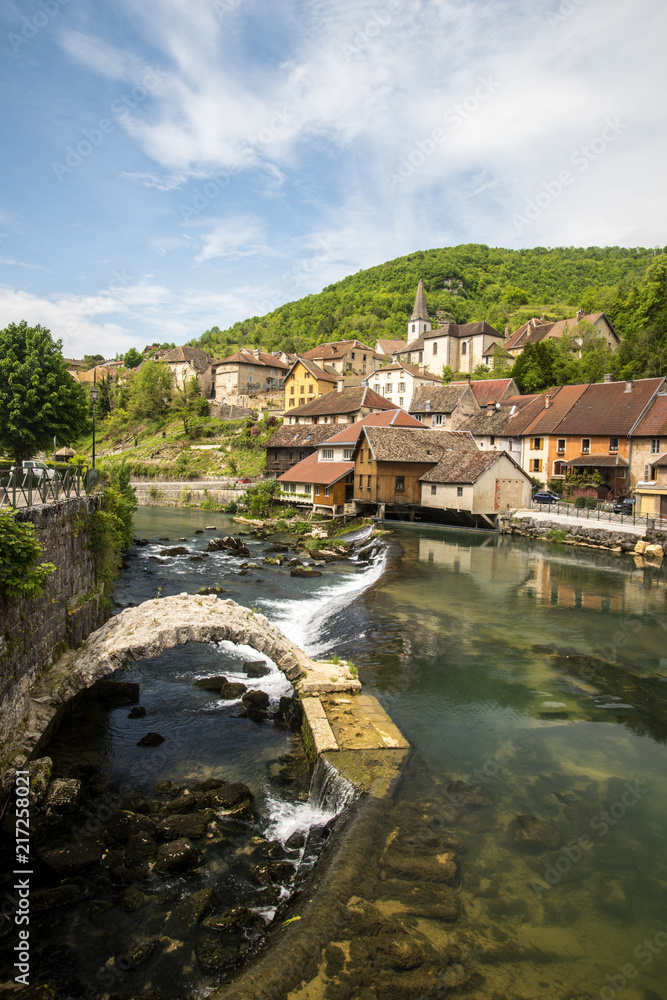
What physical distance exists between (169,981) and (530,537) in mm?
35044

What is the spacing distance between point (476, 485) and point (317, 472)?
46.5 ft

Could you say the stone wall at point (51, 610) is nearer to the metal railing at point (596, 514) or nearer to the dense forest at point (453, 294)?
the metal railing at point (596, 514)

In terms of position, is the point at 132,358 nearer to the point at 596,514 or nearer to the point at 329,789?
the point at 596,514

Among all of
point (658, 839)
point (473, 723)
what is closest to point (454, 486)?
point (473, 723)

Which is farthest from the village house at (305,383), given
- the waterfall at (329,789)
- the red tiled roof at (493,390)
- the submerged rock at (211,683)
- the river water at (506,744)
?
the waterfall at (329,789)

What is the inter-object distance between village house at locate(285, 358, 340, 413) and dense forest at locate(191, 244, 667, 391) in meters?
45.7

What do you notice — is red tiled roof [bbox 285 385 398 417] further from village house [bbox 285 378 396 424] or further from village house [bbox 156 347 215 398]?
village house [bbox 156 347 215 398]

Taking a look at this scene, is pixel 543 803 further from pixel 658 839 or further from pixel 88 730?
pixel 88 730

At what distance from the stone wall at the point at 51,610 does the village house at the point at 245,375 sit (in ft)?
254

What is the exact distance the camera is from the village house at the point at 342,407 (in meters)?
59.2

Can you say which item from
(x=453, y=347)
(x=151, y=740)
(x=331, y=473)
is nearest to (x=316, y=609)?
(x=151, y=740)

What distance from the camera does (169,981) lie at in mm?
6117

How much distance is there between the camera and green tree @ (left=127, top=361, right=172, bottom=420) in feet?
309

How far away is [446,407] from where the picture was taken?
62.0 m
